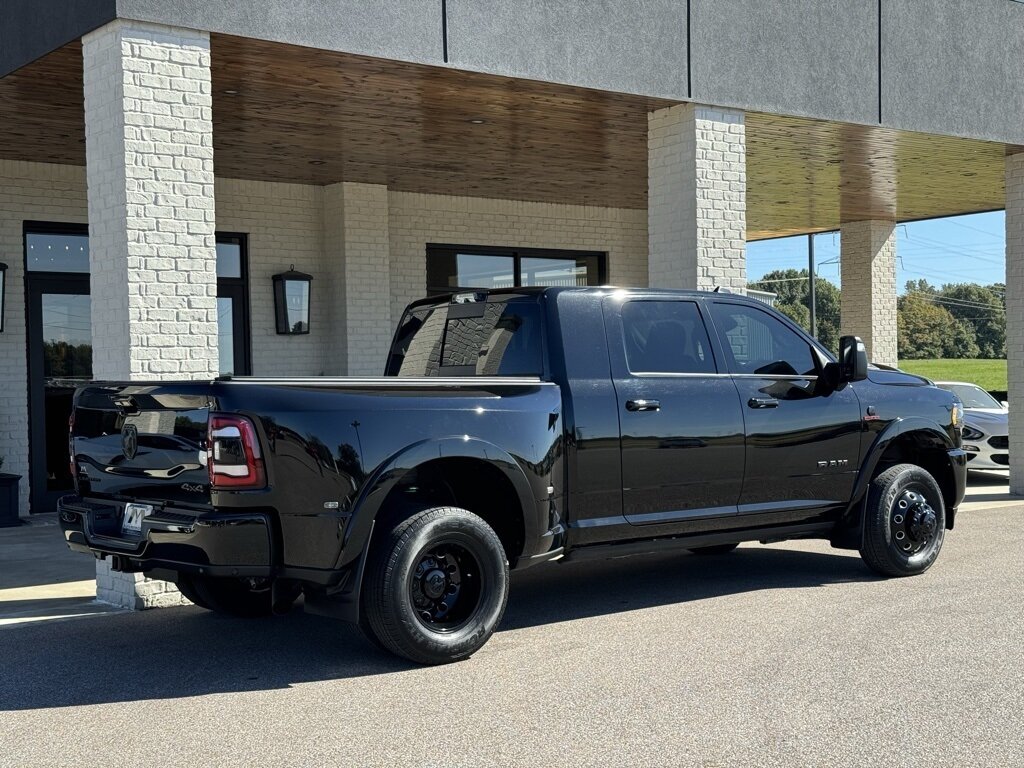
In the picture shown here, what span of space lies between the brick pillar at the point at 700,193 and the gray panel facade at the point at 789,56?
0.27 meters

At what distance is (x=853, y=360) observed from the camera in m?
8.02

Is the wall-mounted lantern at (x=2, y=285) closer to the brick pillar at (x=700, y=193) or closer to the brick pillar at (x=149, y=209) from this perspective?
the brick pillar at (x=149, y=209)

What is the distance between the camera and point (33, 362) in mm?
12953

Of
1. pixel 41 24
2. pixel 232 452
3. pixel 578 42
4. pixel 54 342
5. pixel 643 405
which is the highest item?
pixel 578 42

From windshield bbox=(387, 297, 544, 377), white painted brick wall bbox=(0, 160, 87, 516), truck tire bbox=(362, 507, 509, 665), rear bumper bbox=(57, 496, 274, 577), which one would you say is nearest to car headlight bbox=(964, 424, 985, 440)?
windshield bbox=(387, 297, 544, 377)

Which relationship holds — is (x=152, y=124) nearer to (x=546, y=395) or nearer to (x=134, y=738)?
(x=546, y=395)

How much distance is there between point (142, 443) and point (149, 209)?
2.30 metres

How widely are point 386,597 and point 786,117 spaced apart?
6.93m

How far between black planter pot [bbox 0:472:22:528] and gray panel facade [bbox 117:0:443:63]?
5886 mm

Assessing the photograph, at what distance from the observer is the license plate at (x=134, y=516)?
241 inches

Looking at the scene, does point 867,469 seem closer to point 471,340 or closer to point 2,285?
point 471,340

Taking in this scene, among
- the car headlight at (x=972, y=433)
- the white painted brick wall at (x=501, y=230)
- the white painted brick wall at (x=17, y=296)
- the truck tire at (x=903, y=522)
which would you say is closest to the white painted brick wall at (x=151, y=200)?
the truck tire at (x=903, y=522)

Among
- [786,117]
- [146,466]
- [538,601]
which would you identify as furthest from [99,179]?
[786,117]

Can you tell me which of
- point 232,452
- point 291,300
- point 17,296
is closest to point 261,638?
point 232,452
